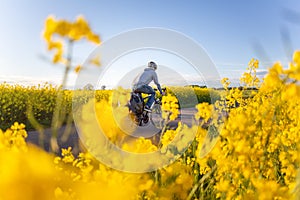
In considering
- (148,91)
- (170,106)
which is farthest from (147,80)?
(170,106)

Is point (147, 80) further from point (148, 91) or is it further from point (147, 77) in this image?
point (148, 91)

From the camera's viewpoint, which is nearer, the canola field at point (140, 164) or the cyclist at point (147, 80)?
the canola field at point (140, 164)

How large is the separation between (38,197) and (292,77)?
126cm

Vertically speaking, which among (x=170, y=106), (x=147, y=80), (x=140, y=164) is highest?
(x=147, y=80)

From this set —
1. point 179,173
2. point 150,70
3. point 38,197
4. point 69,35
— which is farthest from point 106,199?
point 150,70

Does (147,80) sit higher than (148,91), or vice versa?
(147,80)

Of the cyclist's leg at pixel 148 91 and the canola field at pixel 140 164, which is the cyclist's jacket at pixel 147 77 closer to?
the cyclist's leg at pixel 148 91

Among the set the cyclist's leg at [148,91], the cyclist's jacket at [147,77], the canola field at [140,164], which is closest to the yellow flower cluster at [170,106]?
the canola field at [140,164]

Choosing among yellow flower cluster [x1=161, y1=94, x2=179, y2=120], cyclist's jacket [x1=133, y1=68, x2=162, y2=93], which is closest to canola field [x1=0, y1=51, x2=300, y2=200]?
yellow flower cluster [x1=161, y1=94, x2=179, y2=120]

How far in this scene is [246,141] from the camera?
1934 millimetres

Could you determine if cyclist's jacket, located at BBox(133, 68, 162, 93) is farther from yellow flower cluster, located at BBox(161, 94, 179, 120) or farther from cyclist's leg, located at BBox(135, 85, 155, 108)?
yellow flower cluster, located at BBox(161, 94, 179, 120)

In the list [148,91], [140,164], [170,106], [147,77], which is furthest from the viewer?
[148,91]

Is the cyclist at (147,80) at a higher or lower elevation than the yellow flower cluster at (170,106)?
higher

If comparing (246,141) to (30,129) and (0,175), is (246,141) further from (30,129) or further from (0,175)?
(30,129)
